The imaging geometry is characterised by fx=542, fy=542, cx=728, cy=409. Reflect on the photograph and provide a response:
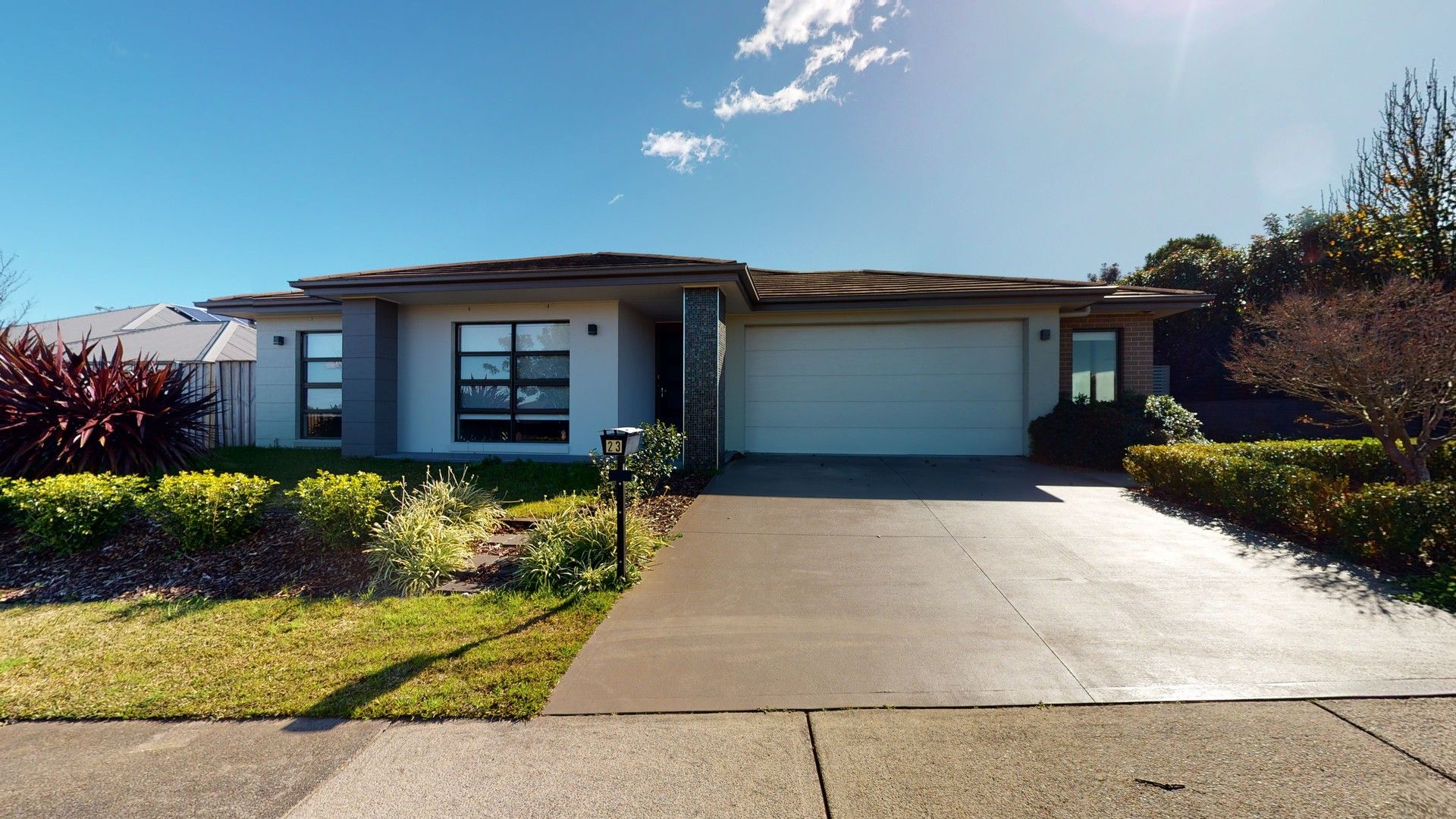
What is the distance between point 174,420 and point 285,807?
8328mm

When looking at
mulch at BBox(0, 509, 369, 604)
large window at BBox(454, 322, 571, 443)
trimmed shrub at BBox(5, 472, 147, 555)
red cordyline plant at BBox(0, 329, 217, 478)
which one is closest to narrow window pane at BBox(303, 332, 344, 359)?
large window at BBox(454, 322, 571, 443)

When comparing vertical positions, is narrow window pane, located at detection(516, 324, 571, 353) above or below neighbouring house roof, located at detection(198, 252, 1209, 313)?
below

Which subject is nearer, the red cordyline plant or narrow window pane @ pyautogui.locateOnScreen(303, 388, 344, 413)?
the red cordyline plant

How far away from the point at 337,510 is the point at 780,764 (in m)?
4.52

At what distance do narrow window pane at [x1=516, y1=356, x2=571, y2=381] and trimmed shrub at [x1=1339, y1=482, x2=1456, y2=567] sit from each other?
10194 millimetres

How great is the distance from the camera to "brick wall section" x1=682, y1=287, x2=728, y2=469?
8883 millimetres

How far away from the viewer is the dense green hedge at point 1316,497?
4352 millimetres

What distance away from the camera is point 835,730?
2.50 m

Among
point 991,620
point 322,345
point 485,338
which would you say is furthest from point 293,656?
point 322,345

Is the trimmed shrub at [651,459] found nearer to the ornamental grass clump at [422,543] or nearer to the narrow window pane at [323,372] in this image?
the ornamental grass clump at [422,543]

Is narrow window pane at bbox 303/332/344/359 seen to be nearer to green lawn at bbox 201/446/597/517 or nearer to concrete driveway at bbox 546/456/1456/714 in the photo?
green lawn at bbox 201/446/597/517

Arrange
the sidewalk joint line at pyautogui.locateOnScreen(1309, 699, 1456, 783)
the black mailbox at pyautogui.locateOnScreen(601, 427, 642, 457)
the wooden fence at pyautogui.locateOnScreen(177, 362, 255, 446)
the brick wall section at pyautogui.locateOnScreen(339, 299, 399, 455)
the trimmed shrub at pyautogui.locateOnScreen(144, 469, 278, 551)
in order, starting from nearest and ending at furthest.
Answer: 1. the sidewalk joint line at pyautogui.locateOnScreen(1309, 699, 1456, 783)
2. the black mailbox at pyautogui.locateOnScreen(601, 427, 642, 457)
3. the trimmed shrub at pyautogui.locateOnScreen(144, 469, 278, 551)
4. the brick wall section at pyautogui.locateOnScreen(339, 299, 399, 455)
5. the wooden fence at pyautogui.locateOnScreen(177, 362, 255, 446)

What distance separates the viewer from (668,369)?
40.6 feet

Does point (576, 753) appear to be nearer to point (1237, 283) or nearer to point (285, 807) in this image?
point (285, 807)
